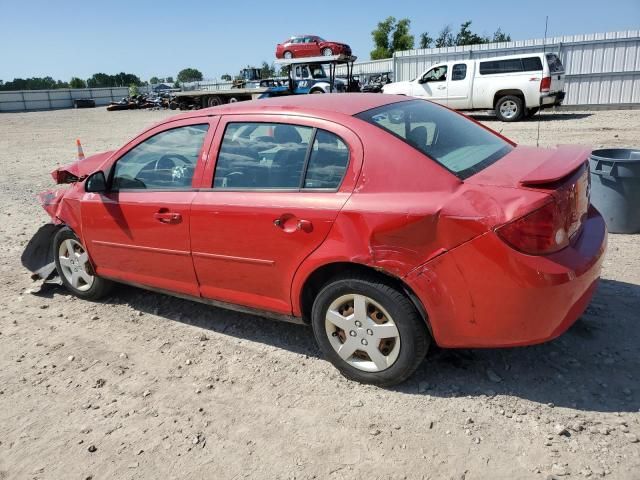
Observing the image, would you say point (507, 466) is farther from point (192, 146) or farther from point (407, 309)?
point (192, 146)

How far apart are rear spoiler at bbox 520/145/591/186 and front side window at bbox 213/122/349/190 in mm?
984

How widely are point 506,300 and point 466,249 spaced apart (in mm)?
314

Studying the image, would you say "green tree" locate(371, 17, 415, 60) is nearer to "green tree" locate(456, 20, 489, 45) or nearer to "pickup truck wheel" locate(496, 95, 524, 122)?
"green tree" locate(456, 20, 489, 45)

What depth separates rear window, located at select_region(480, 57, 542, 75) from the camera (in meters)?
15.9

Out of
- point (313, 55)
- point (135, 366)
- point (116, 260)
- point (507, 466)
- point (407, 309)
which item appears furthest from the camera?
point (313, 55)

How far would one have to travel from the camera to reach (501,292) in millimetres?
2492

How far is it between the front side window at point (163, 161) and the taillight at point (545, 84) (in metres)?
14.7

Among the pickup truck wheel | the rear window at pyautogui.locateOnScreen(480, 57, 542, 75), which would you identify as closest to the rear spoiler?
the pickup truck wheel

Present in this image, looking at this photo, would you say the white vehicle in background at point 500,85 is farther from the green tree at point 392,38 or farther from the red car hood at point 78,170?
the green tree at point 392,38

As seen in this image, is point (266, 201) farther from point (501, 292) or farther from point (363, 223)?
point (501, 292)

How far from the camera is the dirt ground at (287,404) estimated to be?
2453 mm

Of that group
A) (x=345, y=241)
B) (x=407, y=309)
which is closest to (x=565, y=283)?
(x=407, y=309)

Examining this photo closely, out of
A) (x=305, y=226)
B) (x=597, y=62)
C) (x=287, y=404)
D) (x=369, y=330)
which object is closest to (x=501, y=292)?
(x=369, y=330)

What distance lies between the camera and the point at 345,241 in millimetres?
2783
